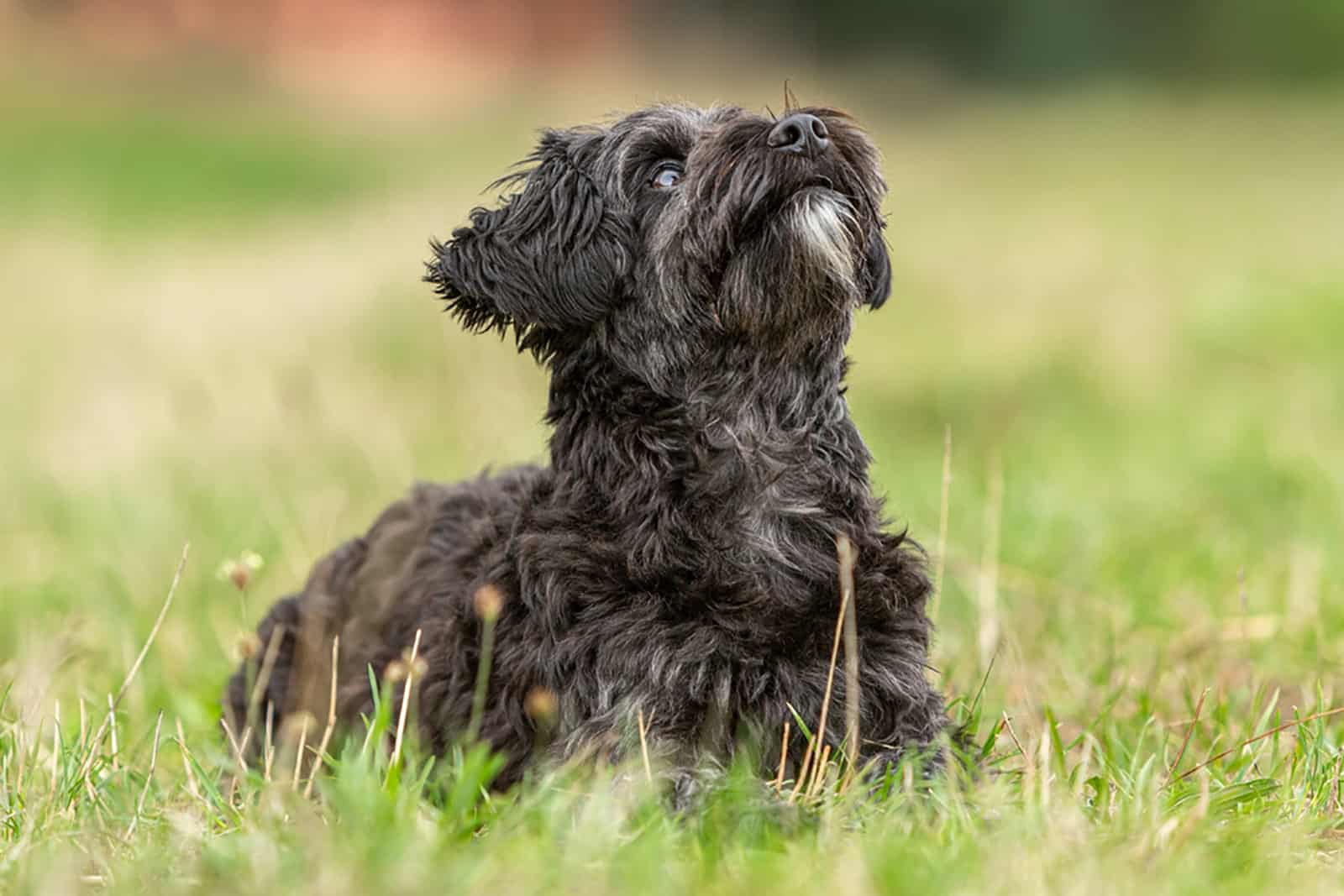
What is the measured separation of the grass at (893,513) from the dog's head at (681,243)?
41.8 inches

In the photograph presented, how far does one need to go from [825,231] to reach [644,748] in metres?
1.38

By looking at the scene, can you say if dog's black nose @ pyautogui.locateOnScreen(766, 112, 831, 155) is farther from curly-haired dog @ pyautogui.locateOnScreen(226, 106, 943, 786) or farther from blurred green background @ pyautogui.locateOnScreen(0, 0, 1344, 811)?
blurred green background @ pyautogui.locateOnScreen(0, 0, 1344, 811)

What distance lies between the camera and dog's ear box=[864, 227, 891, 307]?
448 cm

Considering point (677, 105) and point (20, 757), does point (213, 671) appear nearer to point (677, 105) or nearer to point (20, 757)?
point (20, 757)

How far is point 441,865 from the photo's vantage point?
2.88 m

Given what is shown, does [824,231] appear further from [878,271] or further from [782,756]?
[782,756]

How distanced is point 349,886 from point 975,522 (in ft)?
17.1

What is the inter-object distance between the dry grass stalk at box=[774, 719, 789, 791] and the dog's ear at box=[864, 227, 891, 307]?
130 centimetres

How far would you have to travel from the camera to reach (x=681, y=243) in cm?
416

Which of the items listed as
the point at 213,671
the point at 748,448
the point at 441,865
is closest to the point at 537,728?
the point at 748,448

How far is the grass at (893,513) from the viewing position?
10.3 ft

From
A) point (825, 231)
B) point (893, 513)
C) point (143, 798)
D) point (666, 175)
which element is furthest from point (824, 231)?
point (893, 513)

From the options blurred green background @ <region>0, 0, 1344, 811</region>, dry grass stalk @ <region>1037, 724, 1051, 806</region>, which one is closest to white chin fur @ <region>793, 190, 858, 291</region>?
dry grass stalk @ <region>1037, 724, 1051, 806</region>

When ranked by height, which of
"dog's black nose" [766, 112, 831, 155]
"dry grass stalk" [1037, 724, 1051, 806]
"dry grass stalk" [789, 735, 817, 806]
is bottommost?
"dry grass stalk" [789, 735, 817, 806]
